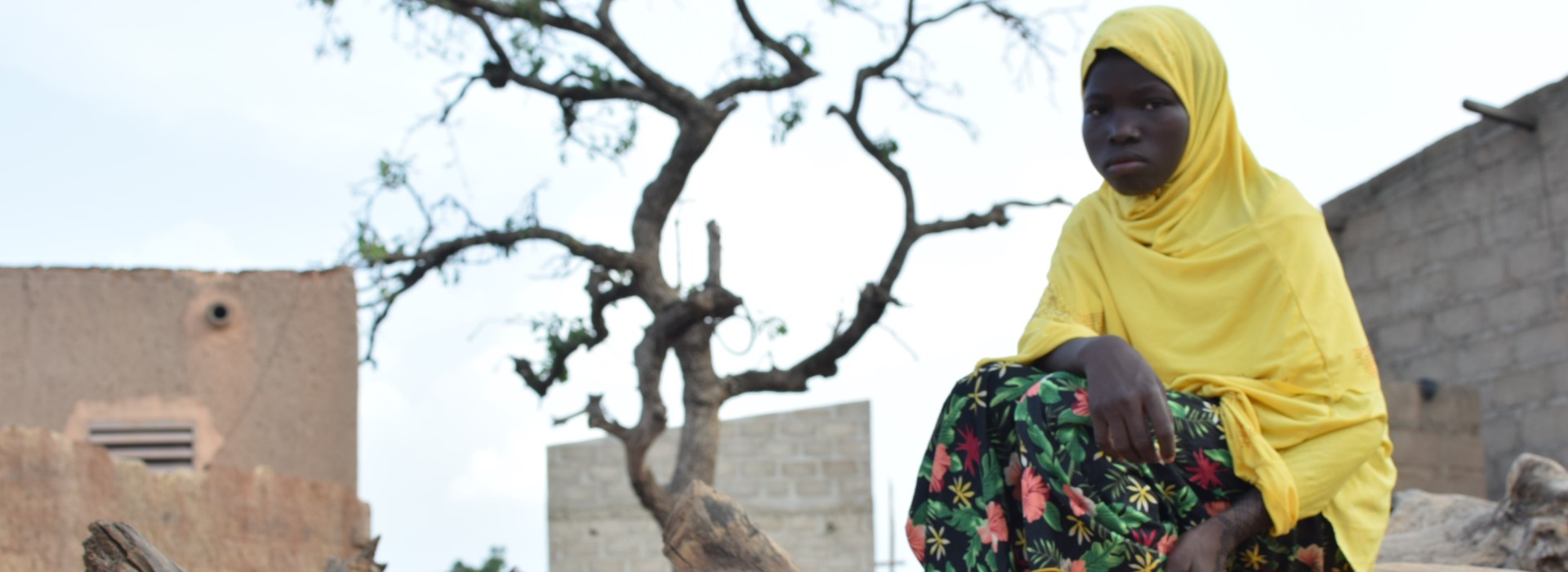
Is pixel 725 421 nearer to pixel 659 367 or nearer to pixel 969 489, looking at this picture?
pixel 659 367

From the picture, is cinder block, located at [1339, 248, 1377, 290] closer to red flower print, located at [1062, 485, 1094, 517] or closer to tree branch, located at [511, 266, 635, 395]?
tree branch, located at [511, 266, 635, 395]

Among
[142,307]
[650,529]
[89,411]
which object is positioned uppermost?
[142,307]

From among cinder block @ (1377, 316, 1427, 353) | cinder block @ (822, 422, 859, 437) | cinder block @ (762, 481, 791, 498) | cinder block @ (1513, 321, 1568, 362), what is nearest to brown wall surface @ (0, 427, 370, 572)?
cinder block @ (762, 481, 791, 498)

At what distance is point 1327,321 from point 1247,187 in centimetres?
33

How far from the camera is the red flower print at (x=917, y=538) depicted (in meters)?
2.79

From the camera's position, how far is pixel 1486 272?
28.5ft

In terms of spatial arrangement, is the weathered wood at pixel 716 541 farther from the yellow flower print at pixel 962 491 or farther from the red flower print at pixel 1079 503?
the red flower print at pixel 1079 503

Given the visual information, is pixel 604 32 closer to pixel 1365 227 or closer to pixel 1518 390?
pixel 1365 227

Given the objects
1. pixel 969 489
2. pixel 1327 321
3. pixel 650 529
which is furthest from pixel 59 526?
pixel 650 529

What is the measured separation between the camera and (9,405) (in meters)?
8.04

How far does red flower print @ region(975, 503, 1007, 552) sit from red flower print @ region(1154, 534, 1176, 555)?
25cm

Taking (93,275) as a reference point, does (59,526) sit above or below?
below

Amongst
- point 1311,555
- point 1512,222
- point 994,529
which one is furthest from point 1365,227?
point 994,529

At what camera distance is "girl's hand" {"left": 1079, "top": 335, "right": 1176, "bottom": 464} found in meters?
2.51
